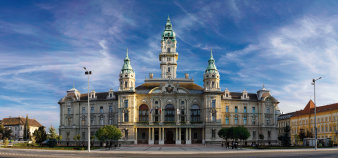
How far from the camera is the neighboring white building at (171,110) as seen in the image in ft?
325

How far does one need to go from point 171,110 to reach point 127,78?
1562 cm

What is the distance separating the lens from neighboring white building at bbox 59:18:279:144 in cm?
9900

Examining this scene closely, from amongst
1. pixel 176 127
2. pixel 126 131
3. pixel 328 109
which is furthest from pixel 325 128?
pixel 126 131

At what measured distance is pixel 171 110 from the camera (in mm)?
101812

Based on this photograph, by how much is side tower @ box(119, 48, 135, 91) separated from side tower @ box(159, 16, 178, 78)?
17169 mm

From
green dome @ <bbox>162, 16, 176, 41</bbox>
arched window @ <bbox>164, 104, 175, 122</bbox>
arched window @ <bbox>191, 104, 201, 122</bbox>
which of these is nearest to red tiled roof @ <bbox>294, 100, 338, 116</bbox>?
arched window @ <bbox>191, 104, 201, 122</bbox>

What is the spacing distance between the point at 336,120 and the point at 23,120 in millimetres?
129247

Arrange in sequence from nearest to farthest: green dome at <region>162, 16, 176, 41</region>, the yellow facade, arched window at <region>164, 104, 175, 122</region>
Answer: the yellow facade
arched window at <region>164, 104, 175, 122</region>
green dome at <region>162, 16, 176, 41</region>

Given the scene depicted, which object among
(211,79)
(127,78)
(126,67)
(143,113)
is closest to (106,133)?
(143,113)

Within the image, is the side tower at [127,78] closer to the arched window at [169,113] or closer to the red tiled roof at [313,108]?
the arched window at [169,113]

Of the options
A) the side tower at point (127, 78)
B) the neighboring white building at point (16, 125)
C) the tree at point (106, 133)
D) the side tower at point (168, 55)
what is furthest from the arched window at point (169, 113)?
the neighboring white building at point (16, 125)

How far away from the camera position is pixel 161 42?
120750 mm

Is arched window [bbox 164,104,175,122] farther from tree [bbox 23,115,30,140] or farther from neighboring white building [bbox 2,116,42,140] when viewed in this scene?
neighboring white building [bbox 2,116,42,140]

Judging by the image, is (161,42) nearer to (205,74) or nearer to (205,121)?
(205,74)
